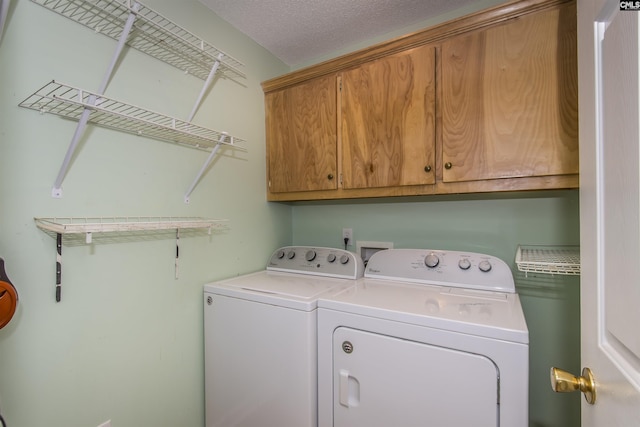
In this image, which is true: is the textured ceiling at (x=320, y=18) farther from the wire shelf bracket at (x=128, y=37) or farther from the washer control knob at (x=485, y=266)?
the washer control knob at (x=485, y=266)

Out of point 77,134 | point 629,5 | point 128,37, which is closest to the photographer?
point 629,5

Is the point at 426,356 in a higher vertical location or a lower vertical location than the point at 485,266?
lower

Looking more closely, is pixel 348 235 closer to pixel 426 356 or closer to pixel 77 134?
pixel 426 356

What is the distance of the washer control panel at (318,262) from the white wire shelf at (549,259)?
78 cm

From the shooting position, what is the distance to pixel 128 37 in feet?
3.91

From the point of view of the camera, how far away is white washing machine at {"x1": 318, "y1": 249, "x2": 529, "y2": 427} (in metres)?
0.87

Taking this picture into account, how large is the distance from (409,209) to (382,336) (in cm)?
92

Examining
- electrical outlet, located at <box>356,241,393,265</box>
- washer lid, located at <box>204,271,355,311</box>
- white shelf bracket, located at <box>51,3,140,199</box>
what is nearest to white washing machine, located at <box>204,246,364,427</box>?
washer lid, located at <box>204,271,355,311</box>

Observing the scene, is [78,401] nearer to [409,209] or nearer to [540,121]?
[409,209]

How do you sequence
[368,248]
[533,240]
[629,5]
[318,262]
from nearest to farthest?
[629,5] < [533,240] < [318,262] < [368,248]

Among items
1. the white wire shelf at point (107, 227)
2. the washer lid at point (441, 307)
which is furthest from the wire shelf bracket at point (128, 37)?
the washer lid at point (441, 307)

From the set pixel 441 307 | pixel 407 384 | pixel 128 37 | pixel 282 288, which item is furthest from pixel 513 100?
pixel 128 37

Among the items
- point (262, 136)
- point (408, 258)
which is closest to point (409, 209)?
point (408, 258)

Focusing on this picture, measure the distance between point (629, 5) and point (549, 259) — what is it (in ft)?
3.24
